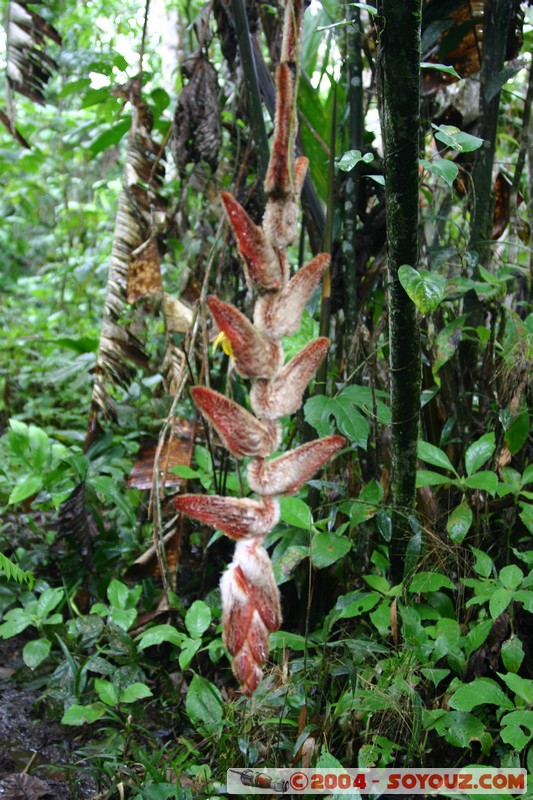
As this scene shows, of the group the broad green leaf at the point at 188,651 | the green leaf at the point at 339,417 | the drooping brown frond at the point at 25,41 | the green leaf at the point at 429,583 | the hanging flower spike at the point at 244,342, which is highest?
the drooping brown frond at the point at 25,41

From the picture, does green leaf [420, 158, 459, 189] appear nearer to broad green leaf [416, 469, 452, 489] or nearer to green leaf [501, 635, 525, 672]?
broad green leaf [416, 469, 452, 489]

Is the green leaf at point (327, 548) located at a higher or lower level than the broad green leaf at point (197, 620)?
higher

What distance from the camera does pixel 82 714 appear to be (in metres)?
1.47

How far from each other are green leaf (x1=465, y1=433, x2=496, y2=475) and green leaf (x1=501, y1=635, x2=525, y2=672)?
1.10 feet

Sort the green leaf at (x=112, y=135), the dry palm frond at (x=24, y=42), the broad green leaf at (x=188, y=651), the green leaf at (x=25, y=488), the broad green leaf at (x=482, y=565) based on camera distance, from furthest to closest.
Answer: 1. the green leaf at (x=112, y=135)
2. the green leaf at (x=25, y=488)
3. the dry palm frond at (x=24, y=42)
4. the broad green leaf at (x=188, y=651)
5. the broad green leaf at (x=482, y=565)

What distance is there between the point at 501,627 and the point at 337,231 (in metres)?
0.96

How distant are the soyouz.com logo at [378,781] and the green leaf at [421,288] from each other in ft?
2.47

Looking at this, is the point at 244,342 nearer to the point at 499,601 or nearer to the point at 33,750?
the point at 499,601

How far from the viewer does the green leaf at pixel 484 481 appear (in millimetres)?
1362

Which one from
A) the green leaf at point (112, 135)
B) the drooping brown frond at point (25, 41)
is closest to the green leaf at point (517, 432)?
the drooping brown frond at point (25, 41)

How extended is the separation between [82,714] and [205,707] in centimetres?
26

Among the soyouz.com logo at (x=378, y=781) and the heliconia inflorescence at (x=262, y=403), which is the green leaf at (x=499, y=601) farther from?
the heliconia inflorescence at (x=262, y=403)

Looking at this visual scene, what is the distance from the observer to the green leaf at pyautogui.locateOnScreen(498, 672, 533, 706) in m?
1.15

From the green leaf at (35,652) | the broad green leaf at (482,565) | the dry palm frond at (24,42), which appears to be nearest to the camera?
the broad green leaf at (482,565)
